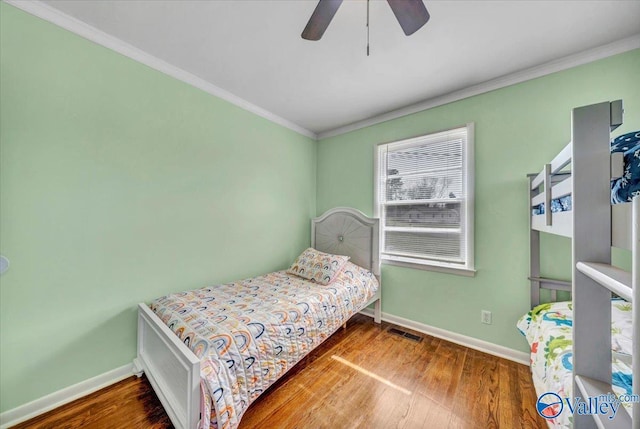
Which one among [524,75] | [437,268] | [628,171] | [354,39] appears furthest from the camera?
[437,268]

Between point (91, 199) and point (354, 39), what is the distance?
7.27ft

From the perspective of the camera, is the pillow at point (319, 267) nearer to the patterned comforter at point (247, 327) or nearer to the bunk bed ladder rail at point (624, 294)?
the patterned comforter at point (247, 327)

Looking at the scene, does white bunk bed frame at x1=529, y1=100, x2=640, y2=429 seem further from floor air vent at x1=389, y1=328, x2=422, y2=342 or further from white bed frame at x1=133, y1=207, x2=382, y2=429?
floor air vent at x1=389, y1=328, x2=422, y2=342

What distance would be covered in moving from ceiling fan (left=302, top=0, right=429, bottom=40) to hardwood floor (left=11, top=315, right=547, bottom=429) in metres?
2.28

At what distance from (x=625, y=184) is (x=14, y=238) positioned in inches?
110

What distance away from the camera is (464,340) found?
228cm

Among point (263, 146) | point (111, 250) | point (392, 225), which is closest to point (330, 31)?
point (263, 146)

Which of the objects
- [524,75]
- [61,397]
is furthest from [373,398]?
[524,75]

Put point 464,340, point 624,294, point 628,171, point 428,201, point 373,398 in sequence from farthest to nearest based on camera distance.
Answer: point 428,201 < point 464,340 < point 373,398 < point 628,171 < point 624,294

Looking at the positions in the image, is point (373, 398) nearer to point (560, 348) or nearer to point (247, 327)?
point (247, 327)

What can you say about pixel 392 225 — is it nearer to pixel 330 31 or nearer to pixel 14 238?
pixel 330 31

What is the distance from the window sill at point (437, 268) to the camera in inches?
89.8

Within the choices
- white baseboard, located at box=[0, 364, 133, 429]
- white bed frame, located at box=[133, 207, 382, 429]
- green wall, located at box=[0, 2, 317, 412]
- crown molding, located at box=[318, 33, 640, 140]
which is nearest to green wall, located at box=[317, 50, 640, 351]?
crown molding, located at box=[318, 33, 640, 140]

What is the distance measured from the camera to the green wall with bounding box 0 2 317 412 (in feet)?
4.68
